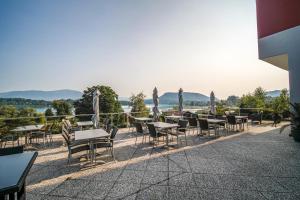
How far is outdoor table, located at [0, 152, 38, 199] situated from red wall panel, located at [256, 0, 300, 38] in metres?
9.08

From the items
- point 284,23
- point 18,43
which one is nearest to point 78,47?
point 18,43

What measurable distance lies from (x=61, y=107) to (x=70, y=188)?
34.4 meters

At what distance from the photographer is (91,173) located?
3.77m

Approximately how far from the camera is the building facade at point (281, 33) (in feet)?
21.7

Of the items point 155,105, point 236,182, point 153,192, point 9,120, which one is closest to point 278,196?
point 236,182

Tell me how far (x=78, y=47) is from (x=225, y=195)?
10744 millimetres

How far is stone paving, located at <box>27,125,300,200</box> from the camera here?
2.82 metres

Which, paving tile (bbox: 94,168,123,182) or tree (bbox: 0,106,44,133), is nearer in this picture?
paving tile (bbox: 94,168,123,182)

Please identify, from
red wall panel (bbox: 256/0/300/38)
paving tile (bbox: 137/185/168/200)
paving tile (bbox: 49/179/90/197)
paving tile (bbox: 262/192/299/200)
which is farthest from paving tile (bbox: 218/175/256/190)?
red wall panel (bbox: 256/0/300/38)

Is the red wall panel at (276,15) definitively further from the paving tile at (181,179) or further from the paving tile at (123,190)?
the paving tile at (123,190)

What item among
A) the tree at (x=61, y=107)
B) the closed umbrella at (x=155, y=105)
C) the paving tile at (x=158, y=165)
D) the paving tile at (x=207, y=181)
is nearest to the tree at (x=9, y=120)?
the paving tile at (x=158, y=165)

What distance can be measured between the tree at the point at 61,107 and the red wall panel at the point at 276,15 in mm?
33736

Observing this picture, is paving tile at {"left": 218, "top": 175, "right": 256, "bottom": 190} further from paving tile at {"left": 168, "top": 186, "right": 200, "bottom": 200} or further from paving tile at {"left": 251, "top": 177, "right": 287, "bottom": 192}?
paving tile at {"left": 168, "top": 186, "right": 200, "bottom": 200}

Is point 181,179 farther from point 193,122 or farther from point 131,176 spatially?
point 193,122
